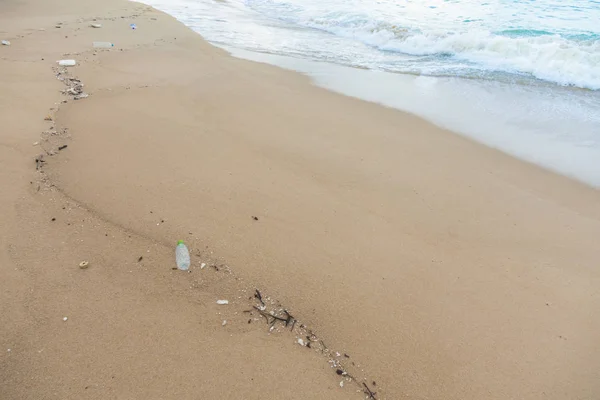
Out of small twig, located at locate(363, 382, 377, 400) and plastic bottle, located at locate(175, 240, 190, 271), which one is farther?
plastic bottle, located at locate(175, 240, 190, 271)

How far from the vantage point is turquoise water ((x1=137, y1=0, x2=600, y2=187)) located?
17.2 ft

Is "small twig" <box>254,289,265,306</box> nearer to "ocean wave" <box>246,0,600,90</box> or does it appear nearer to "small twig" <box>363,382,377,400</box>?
"small twig" <box>363,382,377,400</box>

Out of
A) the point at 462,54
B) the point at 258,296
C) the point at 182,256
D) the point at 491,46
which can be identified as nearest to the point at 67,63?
the point at 182,256

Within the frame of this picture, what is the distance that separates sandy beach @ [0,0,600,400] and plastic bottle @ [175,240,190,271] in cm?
6

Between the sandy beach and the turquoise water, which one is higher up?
the turquoise water

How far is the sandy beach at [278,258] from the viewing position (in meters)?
2.09

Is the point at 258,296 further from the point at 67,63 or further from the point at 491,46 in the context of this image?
the point at 491,46

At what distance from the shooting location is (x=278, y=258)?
9.19 ft

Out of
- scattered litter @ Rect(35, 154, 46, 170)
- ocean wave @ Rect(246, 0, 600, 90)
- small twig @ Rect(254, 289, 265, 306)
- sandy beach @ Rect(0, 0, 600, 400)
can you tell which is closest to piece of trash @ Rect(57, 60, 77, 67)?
sandy beach @ Rect(0, 0, 600, 400)

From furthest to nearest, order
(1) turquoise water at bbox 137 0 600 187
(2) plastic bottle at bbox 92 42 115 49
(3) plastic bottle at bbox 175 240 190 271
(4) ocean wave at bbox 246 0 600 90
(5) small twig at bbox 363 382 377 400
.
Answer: (4) ocean wave at bbox 246 0 600 90
(2) plastic bottle at bbox 92 42 115 49
(1) turquoise water at bbox 137 0 600 187
(3) plastic bottle at bbox 175 240 190 271
(5) small twig at bbox 363 382 377 400

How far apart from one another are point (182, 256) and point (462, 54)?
28.1ft

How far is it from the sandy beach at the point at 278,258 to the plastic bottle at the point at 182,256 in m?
0.06

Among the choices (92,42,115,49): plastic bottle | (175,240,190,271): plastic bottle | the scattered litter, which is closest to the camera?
(175,240,190,271): plastic bottle

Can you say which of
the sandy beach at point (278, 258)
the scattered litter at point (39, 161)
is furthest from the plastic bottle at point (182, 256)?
the scattered litter at point (39, 161)
